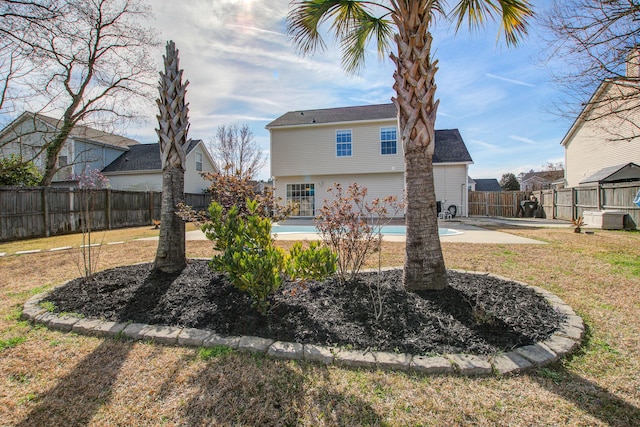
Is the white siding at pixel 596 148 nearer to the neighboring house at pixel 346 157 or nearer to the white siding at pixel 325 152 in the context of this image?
the neighboring house at pixel 346 157

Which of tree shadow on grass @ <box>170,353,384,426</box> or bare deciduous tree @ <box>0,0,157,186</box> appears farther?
bare deciduous tree @ <box>0,0,157,186</box>

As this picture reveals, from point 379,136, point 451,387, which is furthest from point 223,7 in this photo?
point 379,136

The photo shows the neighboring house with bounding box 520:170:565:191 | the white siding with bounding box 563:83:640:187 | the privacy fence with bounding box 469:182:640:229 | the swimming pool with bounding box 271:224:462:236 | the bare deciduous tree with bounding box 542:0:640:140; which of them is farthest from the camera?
the neighboring house with bounding box 520:170:565:191

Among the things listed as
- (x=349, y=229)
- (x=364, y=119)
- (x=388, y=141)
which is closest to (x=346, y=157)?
(x=364, y=119)

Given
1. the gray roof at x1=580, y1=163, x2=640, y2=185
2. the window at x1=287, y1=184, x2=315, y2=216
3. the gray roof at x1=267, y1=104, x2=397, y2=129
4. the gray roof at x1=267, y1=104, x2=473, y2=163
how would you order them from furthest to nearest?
the window at x1=287, y1=184, x2=315, y2=216 < the gray roof at x1=267, y1=104, x2=473, y2=163 < the gray roof at x1=267, y1=104, x2=397, y2=129 < the gray roof at x1=580, y1=163, x2=640, y2=185

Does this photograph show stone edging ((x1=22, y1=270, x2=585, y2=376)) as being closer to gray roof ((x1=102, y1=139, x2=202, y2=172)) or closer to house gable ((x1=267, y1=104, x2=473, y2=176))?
house gable ((x1=267, y1=104, x2=473, y2=176))

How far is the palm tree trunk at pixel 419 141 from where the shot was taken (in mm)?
3430

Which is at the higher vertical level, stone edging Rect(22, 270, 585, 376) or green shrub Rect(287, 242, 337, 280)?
green shrub Rect(287, 242, 337, 280)

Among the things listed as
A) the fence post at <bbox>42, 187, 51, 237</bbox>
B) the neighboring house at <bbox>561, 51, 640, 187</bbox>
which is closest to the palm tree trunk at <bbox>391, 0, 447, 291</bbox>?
the neighboring house at <bbox>561, 51, 640, 187</bbox>

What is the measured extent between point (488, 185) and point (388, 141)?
1419 inches

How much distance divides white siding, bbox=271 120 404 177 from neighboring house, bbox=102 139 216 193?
6.81 meters

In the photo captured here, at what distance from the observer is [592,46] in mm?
7668

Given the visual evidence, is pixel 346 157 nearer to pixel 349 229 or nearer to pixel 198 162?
pixel 198 162

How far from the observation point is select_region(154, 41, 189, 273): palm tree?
4.43 meters
